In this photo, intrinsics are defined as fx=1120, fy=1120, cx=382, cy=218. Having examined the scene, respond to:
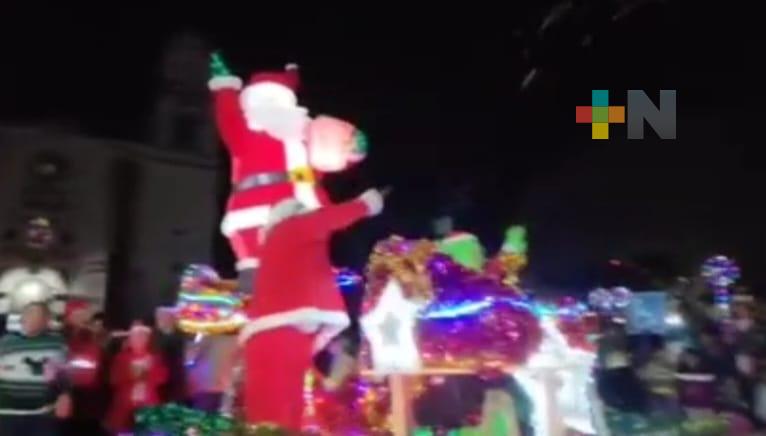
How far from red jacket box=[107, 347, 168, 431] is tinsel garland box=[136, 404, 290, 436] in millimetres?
513

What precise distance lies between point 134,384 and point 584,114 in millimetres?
2062

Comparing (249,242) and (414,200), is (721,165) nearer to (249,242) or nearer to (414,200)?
(414,200)

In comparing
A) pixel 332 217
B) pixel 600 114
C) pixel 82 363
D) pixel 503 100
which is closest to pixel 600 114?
pixel 600 114

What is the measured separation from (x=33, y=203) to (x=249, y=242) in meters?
1.21

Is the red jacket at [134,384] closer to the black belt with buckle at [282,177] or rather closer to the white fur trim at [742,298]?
the black belt with buckle at [282,177]

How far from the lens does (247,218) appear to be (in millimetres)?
3258

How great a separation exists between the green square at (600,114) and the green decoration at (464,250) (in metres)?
1.25

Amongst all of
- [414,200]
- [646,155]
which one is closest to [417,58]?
[414,200]

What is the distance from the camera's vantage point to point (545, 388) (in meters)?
3.23

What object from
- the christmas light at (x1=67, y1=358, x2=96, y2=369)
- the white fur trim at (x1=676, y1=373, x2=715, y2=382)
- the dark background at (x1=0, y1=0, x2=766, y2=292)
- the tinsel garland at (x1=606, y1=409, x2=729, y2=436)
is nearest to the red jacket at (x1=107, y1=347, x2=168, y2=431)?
the christmas light at (x1=67, y1=358, x2=96, y2=369)

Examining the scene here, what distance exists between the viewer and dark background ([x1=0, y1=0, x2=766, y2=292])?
416 centimetres

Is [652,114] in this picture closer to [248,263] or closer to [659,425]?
[659,425]

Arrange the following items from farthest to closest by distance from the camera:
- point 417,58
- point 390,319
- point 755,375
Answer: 1. point 417,58
2. point 755,375
3. point 390,319

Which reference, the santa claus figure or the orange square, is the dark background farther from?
the santa claus figure
